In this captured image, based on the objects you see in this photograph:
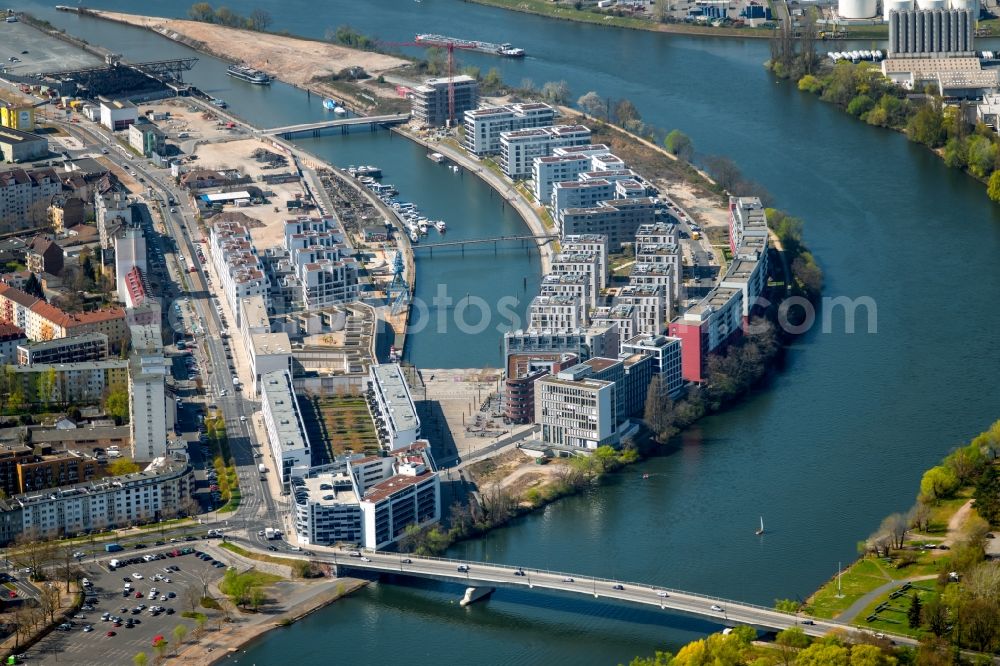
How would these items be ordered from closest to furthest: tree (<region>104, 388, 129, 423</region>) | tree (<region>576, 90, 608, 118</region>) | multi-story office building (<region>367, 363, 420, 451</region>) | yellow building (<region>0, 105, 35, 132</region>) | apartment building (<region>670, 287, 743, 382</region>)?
multi-story office building (<region>367, 363, 420, 451</region>)
tree (<region>104, 388, 129, 423</region>)
apartment building (<region>670, 287, 743, 382</region>)
yellow building (<region>0, 105, 35, 132</region>)
tree (<region>576, 90, 608, 118</region>)

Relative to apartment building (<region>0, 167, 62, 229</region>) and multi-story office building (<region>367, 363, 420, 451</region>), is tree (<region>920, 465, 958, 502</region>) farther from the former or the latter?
apartment building (<region>0, 167, 62, 229</region>)

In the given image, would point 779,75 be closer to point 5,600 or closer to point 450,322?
point 450,322

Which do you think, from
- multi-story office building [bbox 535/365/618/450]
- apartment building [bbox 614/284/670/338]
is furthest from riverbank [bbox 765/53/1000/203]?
multi-story office building [bbox 535/365/618/450]

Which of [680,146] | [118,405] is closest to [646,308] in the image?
[118,405]

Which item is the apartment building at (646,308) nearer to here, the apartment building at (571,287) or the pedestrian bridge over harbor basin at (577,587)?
the apartment building at (571,287)

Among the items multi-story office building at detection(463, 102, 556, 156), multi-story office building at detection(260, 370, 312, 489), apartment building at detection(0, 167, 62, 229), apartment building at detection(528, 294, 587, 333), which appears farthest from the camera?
multi-story office building at detection(463, 102, 556, 156)

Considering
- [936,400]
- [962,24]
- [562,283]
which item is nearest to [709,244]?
[562,283]

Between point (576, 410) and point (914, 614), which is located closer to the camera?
point (914, 614)

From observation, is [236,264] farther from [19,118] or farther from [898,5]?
[898,5]
